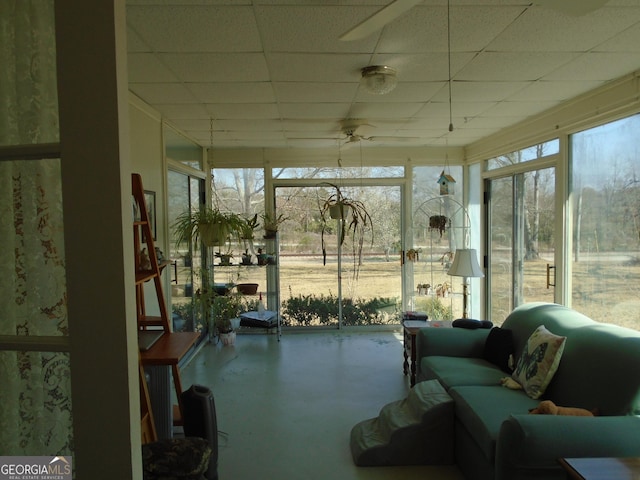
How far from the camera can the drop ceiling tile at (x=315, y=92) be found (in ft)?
10.4

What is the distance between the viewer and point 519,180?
478 centimetres

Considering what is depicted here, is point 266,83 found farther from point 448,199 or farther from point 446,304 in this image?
point 446,304

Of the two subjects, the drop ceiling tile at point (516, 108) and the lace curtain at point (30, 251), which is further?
the drop ceiling tile at point (516, 108)

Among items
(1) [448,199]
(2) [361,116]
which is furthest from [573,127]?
(1) [448,199]

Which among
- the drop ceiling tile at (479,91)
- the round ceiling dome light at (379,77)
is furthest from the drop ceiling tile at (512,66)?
the round ceiling dome light at (379,77)

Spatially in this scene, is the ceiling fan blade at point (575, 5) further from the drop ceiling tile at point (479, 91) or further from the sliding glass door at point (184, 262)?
the sliding glass door at point (184, 262)

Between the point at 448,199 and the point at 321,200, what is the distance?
6.25 feet

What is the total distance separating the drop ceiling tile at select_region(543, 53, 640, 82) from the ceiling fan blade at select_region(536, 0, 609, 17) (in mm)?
Answer: 1452

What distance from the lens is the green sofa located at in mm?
1870

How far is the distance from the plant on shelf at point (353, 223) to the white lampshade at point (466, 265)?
1839 mm

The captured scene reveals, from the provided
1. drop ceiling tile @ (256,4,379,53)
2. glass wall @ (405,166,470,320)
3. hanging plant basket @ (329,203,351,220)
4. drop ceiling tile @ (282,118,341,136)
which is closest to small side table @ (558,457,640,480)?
drop ceiling tile @ (256,4,379,53)

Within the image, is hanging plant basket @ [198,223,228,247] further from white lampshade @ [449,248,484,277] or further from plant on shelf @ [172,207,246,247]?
white lampshade @ [449,248,484,277]

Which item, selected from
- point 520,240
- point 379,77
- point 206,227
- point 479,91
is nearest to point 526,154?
point 520,240

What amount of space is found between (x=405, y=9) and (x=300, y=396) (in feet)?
10.8
